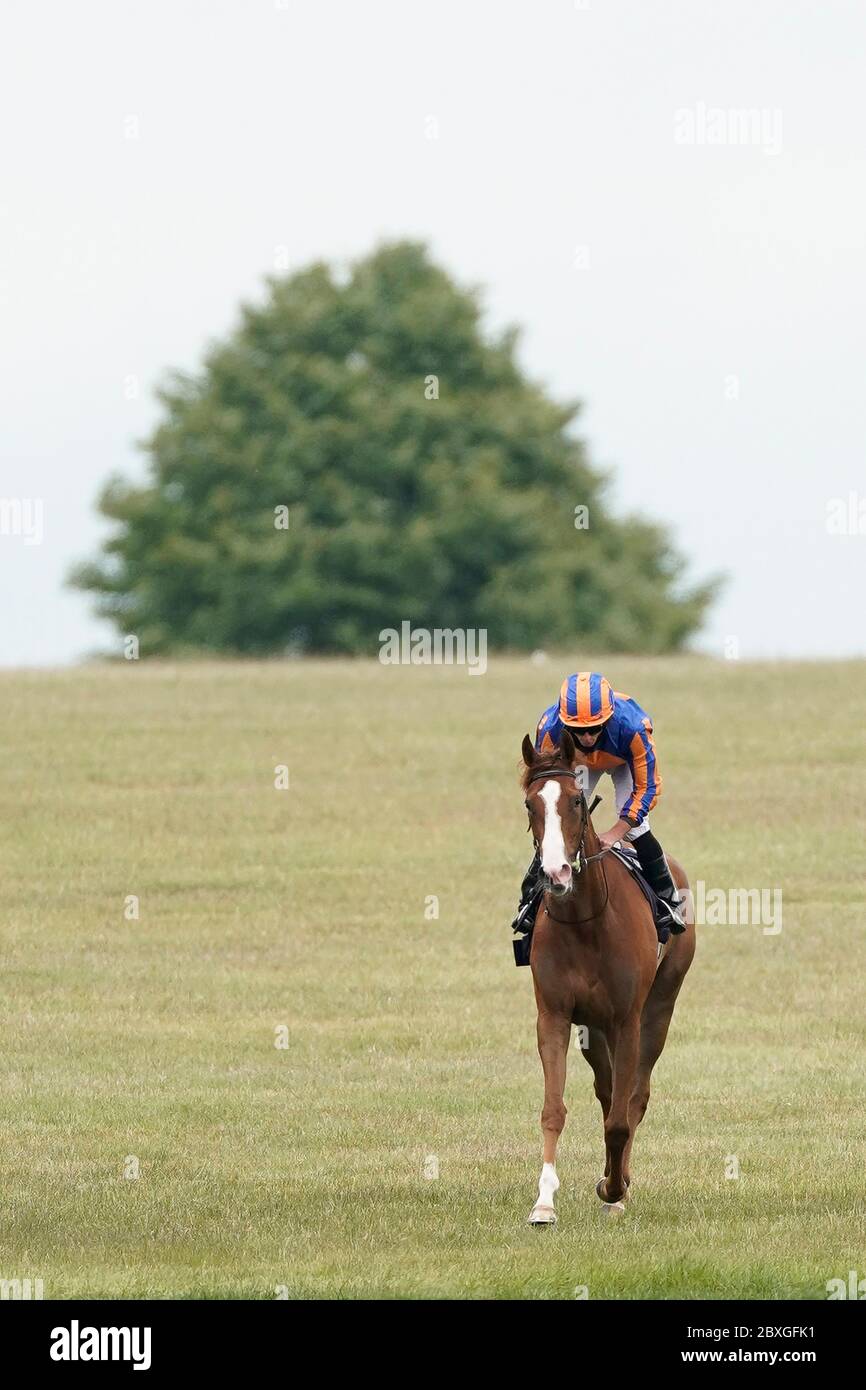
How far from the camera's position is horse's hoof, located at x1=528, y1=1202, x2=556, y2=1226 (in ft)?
42.7

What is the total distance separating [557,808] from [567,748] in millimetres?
561

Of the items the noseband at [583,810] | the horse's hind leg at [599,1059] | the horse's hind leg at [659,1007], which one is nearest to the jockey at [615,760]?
the noseband at [583,810]

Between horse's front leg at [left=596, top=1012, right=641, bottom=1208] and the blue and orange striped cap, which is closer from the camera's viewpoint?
horse's front leg at [left=596, top=1012, right=641, bottom=1208]

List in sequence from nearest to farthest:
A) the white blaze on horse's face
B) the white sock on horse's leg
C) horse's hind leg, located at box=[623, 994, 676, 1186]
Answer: the white blaze on horse's face < the white sock on horse's leg < horse's hind leg, located at box=[623, 994, 676, 1186]

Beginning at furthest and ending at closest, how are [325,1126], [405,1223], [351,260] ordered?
[351,260]
[325,1126]
[405,1223]

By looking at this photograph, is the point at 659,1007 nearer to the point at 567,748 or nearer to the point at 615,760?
the point at 615,760

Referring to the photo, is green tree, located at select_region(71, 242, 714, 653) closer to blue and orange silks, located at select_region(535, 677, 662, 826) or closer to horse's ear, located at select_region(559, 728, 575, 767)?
blue and orange silks, located at select_region(535, 677, 662, 826)

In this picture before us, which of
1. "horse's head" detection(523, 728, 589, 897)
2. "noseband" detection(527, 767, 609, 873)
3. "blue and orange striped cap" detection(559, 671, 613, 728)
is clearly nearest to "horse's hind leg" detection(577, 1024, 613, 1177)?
"noseband" detection(527, 767, 609, 873)

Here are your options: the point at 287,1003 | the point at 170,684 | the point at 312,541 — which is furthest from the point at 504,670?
the point at 287,1003

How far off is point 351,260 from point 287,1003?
5852 cm

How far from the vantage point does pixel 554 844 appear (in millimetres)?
12297

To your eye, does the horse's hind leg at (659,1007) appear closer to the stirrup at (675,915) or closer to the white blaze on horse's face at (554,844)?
the stirrup at (675,915)
